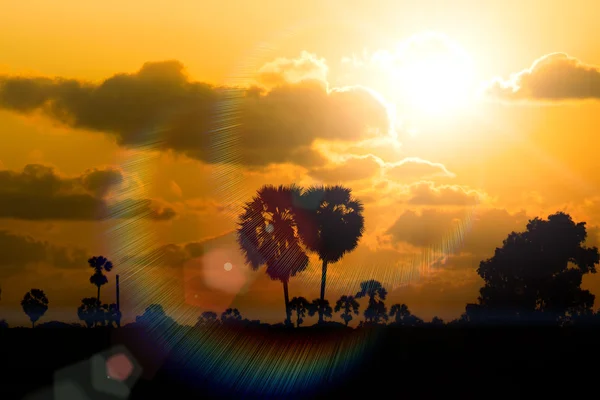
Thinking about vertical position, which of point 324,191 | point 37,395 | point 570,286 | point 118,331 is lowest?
point 37,395

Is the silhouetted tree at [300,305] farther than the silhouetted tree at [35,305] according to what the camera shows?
No

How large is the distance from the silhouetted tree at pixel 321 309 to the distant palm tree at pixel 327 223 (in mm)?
2421

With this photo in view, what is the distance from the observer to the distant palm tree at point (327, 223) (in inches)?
2781

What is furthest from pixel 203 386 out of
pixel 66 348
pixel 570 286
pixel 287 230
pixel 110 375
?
pixel 570 286

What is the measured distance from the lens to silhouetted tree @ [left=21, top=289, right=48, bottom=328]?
137m

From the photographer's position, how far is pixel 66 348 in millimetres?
46281

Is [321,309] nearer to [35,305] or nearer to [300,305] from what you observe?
[300,305]

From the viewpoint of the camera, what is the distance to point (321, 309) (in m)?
65.9

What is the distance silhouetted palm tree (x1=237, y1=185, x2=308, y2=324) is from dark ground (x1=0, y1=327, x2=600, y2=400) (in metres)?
15.4

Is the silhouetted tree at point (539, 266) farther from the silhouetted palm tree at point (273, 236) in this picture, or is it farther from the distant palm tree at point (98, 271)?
the distant palm tree at point (98, 271)

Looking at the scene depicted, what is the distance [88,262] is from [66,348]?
→ 217 ft

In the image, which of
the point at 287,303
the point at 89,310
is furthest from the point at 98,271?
the point at 287,303

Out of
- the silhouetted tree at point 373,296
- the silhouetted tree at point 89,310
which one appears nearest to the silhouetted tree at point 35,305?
the silhouetted tree at point 89,310

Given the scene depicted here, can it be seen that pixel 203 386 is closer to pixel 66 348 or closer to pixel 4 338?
pixel 66 348
